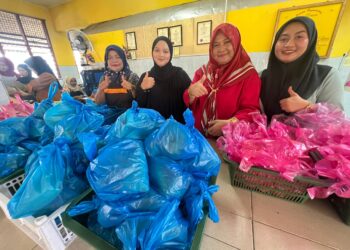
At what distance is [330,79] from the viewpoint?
0.90m

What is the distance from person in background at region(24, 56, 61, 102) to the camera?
6.35 ft

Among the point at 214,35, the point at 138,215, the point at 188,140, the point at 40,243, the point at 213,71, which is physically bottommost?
the point at 40,243

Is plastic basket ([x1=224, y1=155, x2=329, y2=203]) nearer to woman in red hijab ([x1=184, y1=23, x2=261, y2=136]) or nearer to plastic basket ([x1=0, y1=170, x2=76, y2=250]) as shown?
woman in red hijab ([x1=184, y1=23, x2=261, y2=136])

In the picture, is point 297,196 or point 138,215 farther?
point 297,196

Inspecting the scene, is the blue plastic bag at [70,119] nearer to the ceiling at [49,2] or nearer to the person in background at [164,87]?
the person in background at [164,87]

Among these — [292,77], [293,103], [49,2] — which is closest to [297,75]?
[292,77]

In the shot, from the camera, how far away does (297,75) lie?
91cm

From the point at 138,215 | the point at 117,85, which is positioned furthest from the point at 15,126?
the point at 117,85

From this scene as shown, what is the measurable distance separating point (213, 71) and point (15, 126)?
1.10m

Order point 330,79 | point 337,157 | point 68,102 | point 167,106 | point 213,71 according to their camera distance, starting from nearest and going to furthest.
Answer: point 337,157
point 68,102
point 330,79
point 213,71
point 167,106

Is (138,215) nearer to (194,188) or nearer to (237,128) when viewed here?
(194,188)

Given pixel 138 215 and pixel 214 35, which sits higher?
pixel 214 35

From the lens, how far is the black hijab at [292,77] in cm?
88

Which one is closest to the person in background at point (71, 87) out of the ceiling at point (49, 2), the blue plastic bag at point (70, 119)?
→ the blue plastic bag at point (70, 119)
